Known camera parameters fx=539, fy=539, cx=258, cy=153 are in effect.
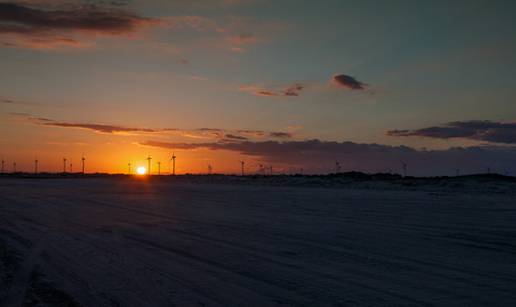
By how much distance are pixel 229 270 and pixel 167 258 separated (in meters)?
2.20

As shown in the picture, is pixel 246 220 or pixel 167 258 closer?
pixel 167 258

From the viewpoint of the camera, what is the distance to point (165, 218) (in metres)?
24.4

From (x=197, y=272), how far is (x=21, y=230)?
10.8 m

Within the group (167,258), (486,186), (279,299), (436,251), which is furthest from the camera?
Answer: (486,186)

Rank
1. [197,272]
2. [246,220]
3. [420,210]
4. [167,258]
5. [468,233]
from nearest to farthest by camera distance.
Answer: [197,272] → [167,258] → [468,233] → [246,220] → [420,210]

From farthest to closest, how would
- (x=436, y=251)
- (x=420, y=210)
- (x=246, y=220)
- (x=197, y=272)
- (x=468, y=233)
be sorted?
1. (x=420, y=210)
2. (x=246, y=220)
3. (x=468, y=233)
4. (x=436, y=251)
5. (x=197, y=272)

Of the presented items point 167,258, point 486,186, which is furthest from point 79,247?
point 486,186

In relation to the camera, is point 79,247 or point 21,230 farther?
point 21,230

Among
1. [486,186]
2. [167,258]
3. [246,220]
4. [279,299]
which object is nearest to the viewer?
[279,299]

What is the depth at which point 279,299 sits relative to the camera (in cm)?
910

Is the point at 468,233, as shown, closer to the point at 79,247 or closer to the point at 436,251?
the point at 436,251

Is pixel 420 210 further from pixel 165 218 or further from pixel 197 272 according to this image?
pixel 197 272

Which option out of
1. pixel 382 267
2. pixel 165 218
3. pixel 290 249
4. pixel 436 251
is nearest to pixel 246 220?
pixel 165 218

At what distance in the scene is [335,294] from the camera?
9461 mm
